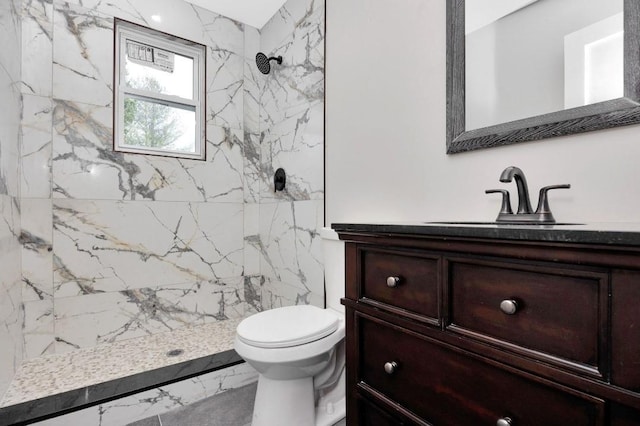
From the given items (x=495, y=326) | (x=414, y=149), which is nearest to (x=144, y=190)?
(x=414, y=149)

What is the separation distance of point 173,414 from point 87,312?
3.29 feet

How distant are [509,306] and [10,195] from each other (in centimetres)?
237

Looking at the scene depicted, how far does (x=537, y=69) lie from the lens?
1054 mm

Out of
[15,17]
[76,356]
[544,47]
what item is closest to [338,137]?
[544,47]

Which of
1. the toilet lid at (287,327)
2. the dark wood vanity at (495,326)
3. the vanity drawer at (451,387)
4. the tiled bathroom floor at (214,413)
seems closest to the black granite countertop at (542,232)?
the dark wood vanity at (495,326)

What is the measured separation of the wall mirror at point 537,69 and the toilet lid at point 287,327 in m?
0.90

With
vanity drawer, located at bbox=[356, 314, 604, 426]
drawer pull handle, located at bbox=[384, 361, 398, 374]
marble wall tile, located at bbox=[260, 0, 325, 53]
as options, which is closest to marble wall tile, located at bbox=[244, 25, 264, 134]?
marble wall tile, located at bbox=[260, 0, 325, 53]

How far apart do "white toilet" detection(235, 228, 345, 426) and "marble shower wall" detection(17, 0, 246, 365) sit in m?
1.29

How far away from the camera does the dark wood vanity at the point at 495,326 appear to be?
492 mm

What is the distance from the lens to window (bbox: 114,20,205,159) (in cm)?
234

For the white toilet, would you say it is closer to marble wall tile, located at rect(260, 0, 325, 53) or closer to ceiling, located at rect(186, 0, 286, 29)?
marble wall tile, located at rect(260, 0, 325, 53)

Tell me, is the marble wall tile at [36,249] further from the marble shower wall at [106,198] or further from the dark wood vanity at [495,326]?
the dark wood vanity at [495,326]

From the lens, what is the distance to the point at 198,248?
2604mm

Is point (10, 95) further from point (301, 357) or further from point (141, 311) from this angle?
point (301, 357)
